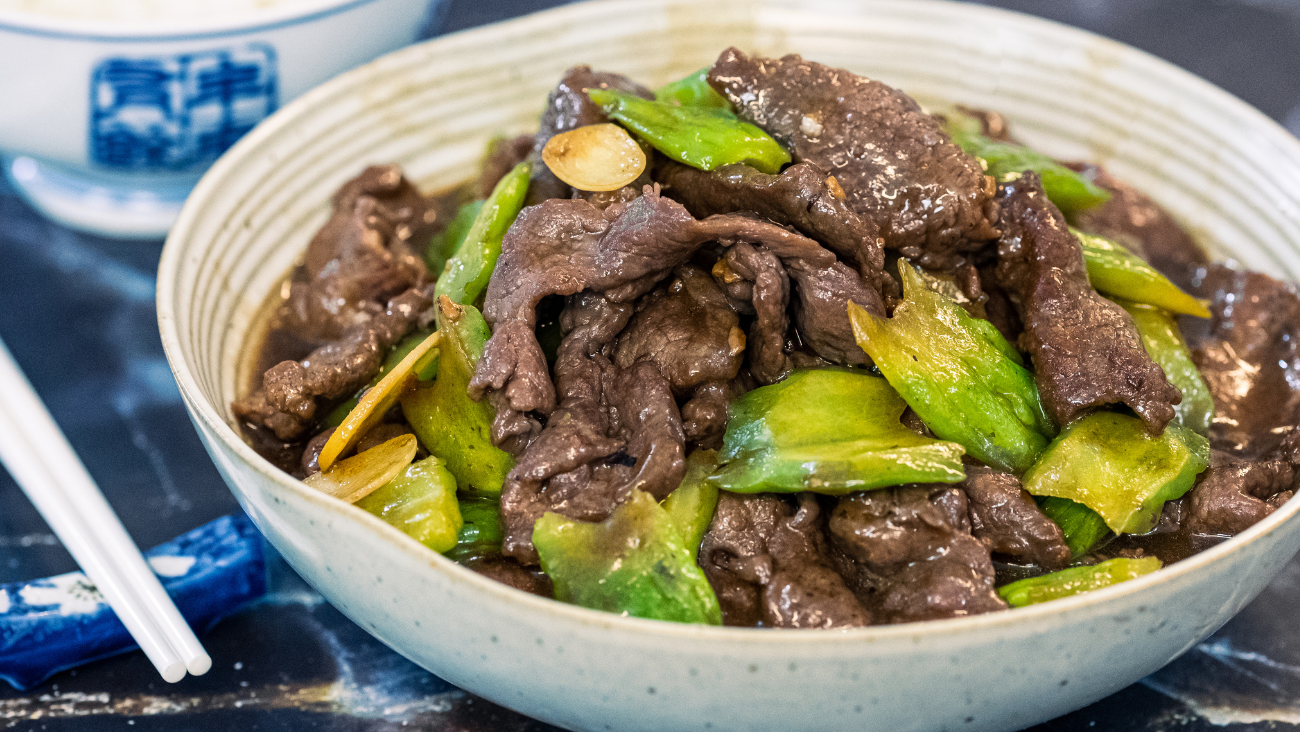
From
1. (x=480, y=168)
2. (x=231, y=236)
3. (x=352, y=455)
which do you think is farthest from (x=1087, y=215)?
(x=231, y=236)

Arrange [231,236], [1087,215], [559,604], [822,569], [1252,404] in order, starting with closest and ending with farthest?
[559,604] < [822,569] < [1252,404] < [231,236] < [1087,215]

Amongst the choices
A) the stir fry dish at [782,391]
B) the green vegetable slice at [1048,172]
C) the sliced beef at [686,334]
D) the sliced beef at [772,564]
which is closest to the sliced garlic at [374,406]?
the stir fry dish at [782,391]

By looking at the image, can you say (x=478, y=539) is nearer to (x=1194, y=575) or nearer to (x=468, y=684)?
(x=468, y=684)

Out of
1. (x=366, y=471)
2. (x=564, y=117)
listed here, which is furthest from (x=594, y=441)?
(x=564, y=117)

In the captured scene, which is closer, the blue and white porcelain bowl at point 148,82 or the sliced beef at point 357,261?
the sliced beef at point 357,261

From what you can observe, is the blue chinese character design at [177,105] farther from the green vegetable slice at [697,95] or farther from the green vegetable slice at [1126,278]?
the green vegetable slice at [1126,278]

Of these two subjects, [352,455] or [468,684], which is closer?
[468,684]

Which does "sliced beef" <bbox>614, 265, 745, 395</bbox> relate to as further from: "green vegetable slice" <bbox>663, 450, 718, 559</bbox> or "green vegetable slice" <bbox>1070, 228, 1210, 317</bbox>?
"green vegetable slice" <bbox>1070, 228, 1210, 317</bbox>

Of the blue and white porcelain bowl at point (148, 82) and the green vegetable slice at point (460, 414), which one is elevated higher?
the blue and white porcelain bowl at point (148, 82)
